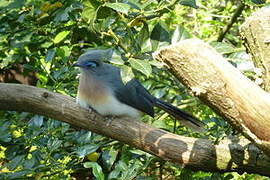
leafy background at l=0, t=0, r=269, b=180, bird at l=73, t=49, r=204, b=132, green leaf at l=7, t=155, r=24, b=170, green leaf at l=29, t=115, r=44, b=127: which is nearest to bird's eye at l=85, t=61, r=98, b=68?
bird at l=73, t=49, r=204, b=132

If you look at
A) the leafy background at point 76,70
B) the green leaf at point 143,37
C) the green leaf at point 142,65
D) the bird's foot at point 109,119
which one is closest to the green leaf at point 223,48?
the leafy background at point 76,70

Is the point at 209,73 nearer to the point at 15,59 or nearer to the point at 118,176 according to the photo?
the point at 118,176

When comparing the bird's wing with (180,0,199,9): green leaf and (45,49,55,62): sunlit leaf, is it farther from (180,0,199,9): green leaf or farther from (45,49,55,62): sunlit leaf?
(180,0,199,9): green leaf

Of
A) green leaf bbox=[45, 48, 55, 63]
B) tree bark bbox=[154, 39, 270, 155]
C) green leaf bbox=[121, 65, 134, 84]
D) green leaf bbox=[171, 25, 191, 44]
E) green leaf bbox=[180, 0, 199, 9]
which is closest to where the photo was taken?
tree bark bbox=[154, 39, 270, 155]

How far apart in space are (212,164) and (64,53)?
141 centimetres

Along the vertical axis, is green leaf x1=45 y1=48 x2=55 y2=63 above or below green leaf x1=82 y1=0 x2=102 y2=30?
below

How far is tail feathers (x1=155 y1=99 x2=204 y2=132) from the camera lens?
3.18 metres

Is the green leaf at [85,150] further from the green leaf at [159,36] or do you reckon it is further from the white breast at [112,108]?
the green leaf at [159,36]

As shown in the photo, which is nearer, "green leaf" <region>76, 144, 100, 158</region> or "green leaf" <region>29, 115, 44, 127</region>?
"green leaf" <region>76, 144, 100, 158</region>

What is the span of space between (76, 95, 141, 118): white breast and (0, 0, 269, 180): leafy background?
0.18 meters

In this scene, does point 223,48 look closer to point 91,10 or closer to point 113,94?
point 91,10

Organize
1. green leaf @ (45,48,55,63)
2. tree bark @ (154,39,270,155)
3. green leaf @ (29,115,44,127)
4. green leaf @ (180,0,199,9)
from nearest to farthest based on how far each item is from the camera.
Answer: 1. tree bark @ (154,39,270,155)
2. green leaf @ (180,0,199,9)
3. green leaf @ (29,115,44,127)
4. green leaf @ (45,48,55,63)

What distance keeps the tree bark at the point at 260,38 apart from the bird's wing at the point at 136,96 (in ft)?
3.92

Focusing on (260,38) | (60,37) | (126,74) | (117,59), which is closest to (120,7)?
(117,59)
